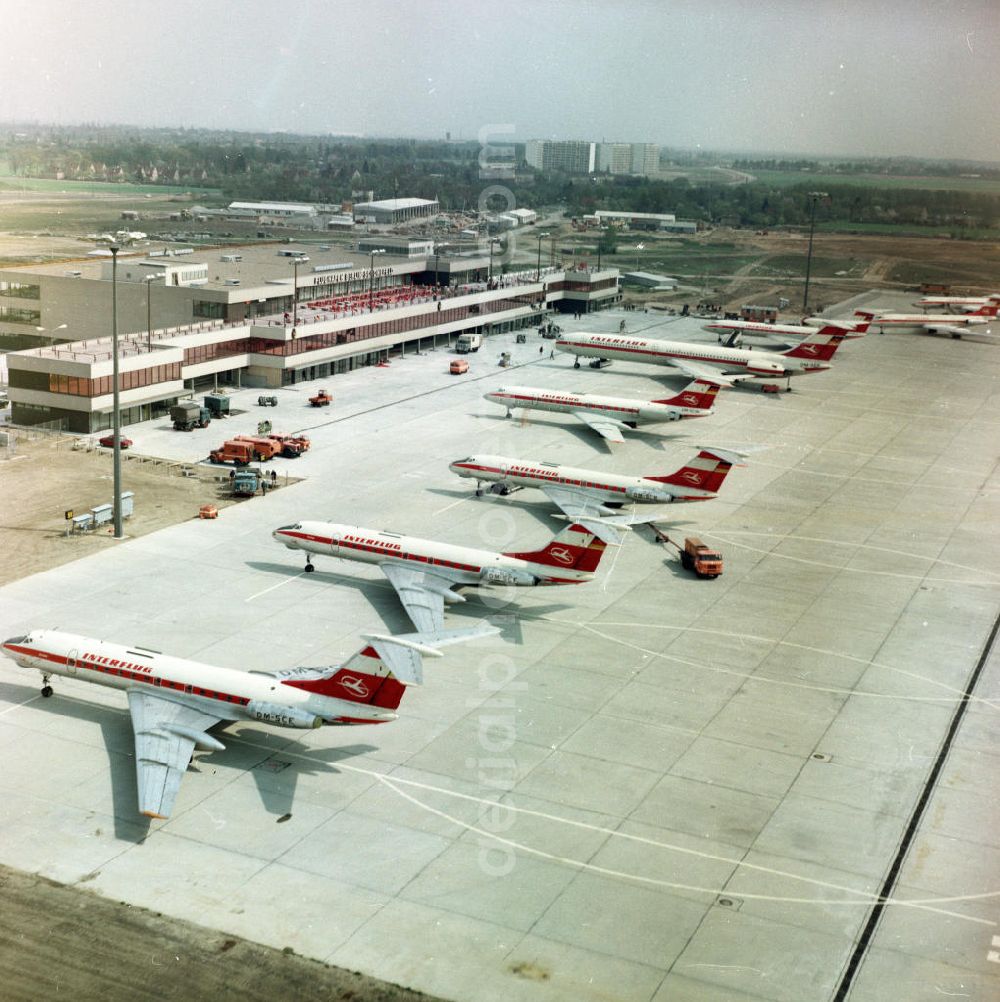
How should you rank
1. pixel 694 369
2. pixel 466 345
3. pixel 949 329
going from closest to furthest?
pixel 694 369
pixel 466 345
pixel 949 329

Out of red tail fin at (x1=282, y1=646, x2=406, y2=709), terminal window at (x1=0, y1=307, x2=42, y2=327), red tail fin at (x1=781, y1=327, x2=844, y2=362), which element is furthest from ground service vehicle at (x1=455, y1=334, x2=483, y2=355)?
red tail fin at (x1=282, y1=646, x2=406, y2=709)

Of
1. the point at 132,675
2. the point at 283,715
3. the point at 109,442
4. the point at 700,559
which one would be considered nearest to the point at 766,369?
the point at 700,559

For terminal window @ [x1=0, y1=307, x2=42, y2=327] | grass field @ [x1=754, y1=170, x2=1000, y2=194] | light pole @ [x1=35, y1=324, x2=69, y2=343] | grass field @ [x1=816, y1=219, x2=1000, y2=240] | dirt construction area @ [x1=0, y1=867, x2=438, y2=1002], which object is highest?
grass field @ [x1=754, y1=170, x2=1000, y2=194]

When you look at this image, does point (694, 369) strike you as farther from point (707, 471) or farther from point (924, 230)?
point (707, 471)

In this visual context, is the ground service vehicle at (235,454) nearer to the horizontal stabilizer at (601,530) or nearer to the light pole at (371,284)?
the horizontal stabilizer at (601,530)

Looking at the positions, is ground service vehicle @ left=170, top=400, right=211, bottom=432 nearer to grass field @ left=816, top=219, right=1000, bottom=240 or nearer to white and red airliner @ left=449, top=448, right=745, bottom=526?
white and red airliner @ left=449, top=448, right=745, bottom=526

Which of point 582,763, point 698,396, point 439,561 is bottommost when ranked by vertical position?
point 582,763

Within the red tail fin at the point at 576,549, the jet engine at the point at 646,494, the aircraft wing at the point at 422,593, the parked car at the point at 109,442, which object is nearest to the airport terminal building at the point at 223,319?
the parked car at the point at 109,442
